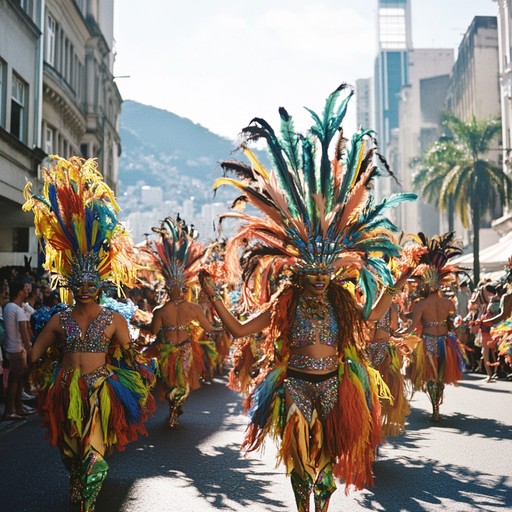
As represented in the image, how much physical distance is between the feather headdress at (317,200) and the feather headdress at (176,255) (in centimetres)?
439

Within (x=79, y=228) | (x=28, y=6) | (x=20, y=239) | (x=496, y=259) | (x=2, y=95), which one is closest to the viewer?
(x=79, y=228)

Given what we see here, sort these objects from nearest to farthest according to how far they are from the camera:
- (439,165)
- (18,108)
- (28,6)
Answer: (18,108) < (28,6) < (439,165)

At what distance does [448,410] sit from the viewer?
12.0m

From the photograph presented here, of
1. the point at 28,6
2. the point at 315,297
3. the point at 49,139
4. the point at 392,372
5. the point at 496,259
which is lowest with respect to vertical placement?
the point at 392,372

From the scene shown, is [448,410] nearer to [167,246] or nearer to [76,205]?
[167,246]

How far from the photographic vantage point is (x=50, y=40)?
28250 millimetres

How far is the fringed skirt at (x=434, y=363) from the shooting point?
10.8 meters

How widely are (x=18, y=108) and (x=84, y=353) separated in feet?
52.6

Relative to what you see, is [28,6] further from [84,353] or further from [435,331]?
[84,353]

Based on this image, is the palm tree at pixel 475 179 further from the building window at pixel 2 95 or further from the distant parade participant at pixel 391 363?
the distant parade participant at pixel 391 363

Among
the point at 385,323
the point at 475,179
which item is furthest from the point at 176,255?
the point at 475,179

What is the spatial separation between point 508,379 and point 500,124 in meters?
27.1

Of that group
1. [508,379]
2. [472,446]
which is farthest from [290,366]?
[508,379]

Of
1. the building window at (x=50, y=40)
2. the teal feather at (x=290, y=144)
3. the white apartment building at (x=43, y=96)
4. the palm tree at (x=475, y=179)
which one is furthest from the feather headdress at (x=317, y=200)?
the palm tree at (x=475, y=179)
